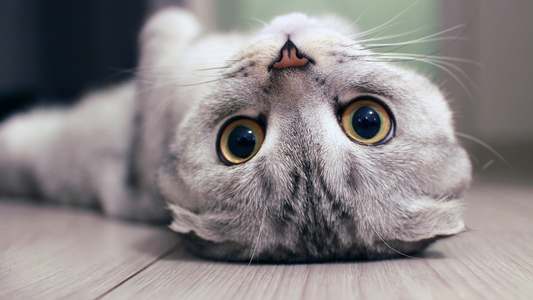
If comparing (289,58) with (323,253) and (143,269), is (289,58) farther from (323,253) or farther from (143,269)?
(143,269)

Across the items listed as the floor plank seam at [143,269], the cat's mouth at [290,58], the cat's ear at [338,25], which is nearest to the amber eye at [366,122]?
the cat's mouth at [290,58]

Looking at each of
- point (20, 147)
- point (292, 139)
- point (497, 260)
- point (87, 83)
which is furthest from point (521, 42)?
point (20, 147)

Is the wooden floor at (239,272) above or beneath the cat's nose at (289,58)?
beneath

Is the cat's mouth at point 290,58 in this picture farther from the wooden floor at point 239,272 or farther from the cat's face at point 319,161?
the wooden floor at point 239,272

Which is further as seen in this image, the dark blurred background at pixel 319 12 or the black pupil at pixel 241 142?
the dark blurred background at pixel 319 12

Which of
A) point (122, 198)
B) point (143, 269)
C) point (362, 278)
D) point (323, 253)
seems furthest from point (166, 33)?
point (362, 278)

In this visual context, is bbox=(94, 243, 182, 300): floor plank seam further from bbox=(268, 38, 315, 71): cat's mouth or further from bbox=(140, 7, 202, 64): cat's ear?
bbox=(140, 7, 202, 64): cat's ear
